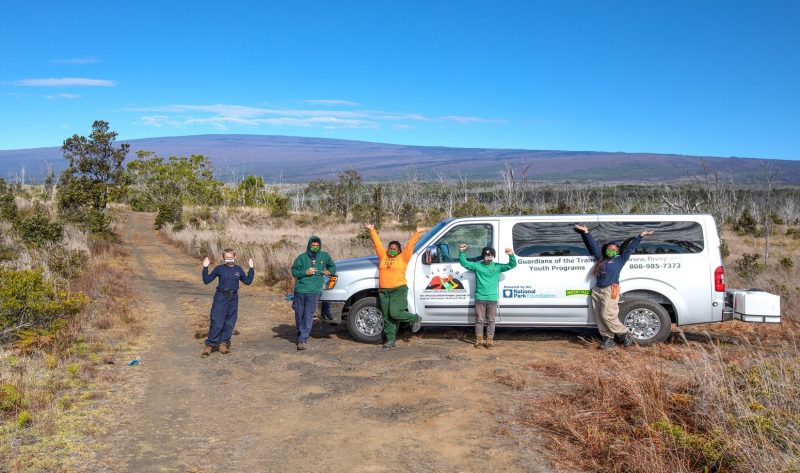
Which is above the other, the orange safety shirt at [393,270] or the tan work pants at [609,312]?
the orange safety shirt at [393,270]

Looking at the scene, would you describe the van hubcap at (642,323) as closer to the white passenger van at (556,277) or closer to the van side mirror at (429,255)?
the white passenger van at (556,277)

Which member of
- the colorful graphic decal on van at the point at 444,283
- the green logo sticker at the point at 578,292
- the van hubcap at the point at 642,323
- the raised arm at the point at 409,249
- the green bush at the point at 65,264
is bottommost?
the van hubcap at the point at 642,323

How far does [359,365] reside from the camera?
7965mm

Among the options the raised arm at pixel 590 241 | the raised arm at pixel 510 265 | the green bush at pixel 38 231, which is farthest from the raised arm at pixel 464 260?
the green bush at pixel 38 231

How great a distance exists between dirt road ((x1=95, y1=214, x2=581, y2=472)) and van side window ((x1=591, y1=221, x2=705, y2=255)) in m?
1.65

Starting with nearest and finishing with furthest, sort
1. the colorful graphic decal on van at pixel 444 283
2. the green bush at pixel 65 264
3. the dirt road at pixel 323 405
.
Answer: the dirt road at pixel 323 405, the colorful graphic decal on van at pixel 444 283, the green bush at pixel 65 264

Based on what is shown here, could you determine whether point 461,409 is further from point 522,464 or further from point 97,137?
point 97,137

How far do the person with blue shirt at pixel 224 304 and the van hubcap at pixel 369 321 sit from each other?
5.54 feet

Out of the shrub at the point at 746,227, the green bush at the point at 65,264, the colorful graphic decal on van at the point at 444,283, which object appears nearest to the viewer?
the colorful graphic decal on van at the point at 444,283

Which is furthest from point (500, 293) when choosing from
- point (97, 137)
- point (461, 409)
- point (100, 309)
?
point (97, 137)

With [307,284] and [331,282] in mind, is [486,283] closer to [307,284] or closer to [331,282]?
[331,282]

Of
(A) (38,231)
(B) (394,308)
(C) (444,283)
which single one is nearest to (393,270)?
(B) (394,308)

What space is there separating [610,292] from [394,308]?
9.39 feet

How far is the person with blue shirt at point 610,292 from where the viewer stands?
8406 millimetres
